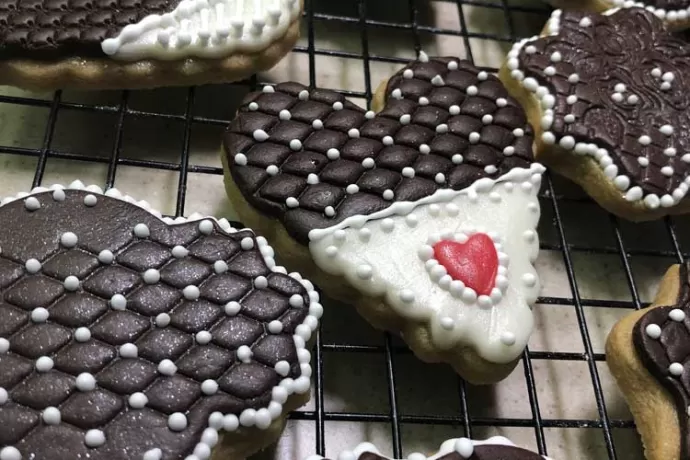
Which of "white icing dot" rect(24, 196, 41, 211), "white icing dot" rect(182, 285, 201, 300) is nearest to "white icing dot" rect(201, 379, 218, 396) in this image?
"white icing dot" rect(182, 285, 201, 300)

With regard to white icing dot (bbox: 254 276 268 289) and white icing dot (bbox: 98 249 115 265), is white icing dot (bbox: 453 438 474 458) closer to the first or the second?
white icing dot (bbox: 254 276 268 289)

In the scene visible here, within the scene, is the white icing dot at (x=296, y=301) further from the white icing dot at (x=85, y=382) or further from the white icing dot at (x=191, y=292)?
the white icing dot at (x=85, y=382)

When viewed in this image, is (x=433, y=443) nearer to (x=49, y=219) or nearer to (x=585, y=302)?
(x=585, y=302)

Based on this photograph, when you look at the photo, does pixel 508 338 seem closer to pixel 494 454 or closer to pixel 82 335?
pixel 494 454

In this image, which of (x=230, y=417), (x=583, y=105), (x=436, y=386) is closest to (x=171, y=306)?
(x=230, y=417)

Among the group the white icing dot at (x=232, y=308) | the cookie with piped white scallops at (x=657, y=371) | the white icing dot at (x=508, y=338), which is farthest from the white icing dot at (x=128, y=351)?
the cookie with piped white scallops at (x=657, y=371)

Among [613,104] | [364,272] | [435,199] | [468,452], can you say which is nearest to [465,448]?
[468,452]
